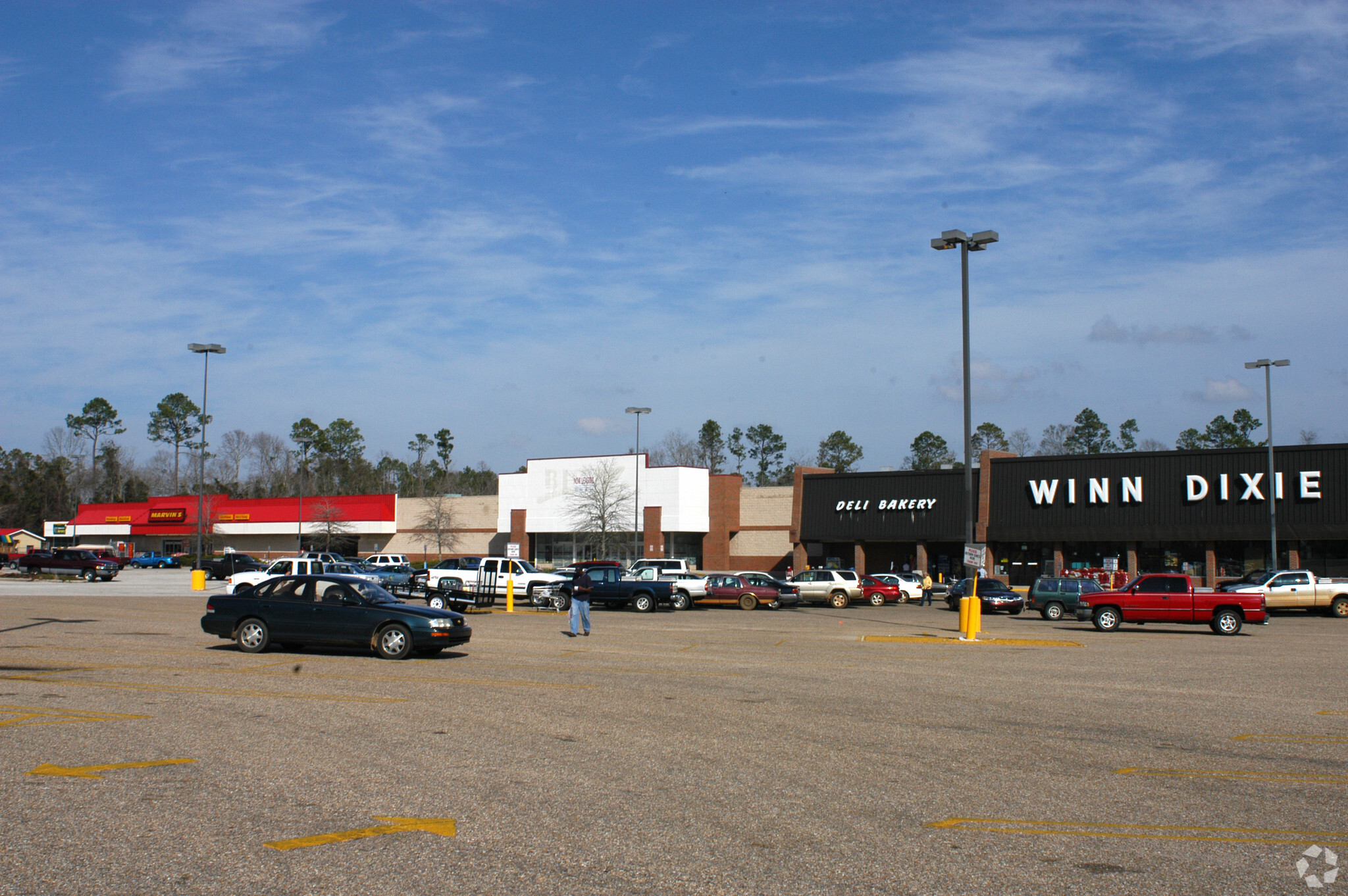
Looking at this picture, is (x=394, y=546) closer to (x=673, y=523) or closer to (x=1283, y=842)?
(x=673, y=523)

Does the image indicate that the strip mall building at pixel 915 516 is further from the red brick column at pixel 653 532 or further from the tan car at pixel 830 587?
the tan car at pixel 830 587

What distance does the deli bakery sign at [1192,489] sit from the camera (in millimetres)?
49438

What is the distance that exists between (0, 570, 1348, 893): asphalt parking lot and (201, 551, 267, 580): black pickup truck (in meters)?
39.9

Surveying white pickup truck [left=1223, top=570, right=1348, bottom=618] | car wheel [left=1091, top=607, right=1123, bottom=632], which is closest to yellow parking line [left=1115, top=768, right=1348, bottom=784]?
car wheel [left=1091, top=607, right=1123, bottom=632]

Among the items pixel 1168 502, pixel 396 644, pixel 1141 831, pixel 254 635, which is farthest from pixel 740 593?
pixel 1141 831

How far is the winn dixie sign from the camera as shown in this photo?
162 feet

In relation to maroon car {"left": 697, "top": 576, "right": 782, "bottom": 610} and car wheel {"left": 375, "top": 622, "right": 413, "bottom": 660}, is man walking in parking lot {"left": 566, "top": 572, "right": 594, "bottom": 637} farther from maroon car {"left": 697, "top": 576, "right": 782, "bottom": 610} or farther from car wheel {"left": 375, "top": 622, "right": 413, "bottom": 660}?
maroon car {"left": 697, "top": 576, "right": 782, "bottom": 610}

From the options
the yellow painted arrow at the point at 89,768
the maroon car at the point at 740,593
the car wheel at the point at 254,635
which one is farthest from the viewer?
the maroon car at the point at 740,593

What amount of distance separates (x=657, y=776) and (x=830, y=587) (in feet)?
117

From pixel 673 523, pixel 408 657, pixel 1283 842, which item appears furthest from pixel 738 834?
pixel 673 523

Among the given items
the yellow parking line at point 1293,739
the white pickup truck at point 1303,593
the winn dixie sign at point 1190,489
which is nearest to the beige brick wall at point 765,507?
the winn dixie sign at point 1190,489

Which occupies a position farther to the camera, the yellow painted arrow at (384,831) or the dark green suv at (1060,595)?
the dark green suv at (1060,595)
